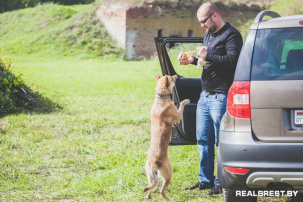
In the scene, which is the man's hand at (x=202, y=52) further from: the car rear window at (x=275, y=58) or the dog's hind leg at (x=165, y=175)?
the dog's hind leg at (x=165, y=175)

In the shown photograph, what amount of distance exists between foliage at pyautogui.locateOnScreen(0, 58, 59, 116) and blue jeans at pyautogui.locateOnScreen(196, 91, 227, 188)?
6.98 m

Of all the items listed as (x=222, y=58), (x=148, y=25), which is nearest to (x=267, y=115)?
(x=222, y=58)

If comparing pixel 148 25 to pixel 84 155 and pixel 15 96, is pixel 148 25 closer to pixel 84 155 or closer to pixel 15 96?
pixel 15 96

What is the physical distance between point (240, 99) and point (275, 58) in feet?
1.49

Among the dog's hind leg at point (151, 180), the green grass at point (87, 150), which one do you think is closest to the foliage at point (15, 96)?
the green grass at point (87, 150)

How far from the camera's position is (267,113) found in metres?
4.15

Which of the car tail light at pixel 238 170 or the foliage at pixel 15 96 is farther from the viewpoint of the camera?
the foliage at pixel 15 96

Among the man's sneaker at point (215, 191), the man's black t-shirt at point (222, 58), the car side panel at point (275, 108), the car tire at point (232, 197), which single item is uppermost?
the man's black t-shirt at point (222, 58)

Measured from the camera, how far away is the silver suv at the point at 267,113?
4.08 metres

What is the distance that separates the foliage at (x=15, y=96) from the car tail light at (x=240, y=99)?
8.23m

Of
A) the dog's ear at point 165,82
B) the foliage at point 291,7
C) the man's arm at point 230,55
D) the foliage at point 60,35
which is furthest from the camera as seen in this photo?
the foliage at point 60,35

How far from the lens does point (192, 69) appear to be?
86.4 ft

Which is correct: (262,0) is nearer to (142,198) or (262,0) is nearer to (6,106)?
(6,106)

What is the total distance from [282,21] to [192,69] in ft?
72.5
